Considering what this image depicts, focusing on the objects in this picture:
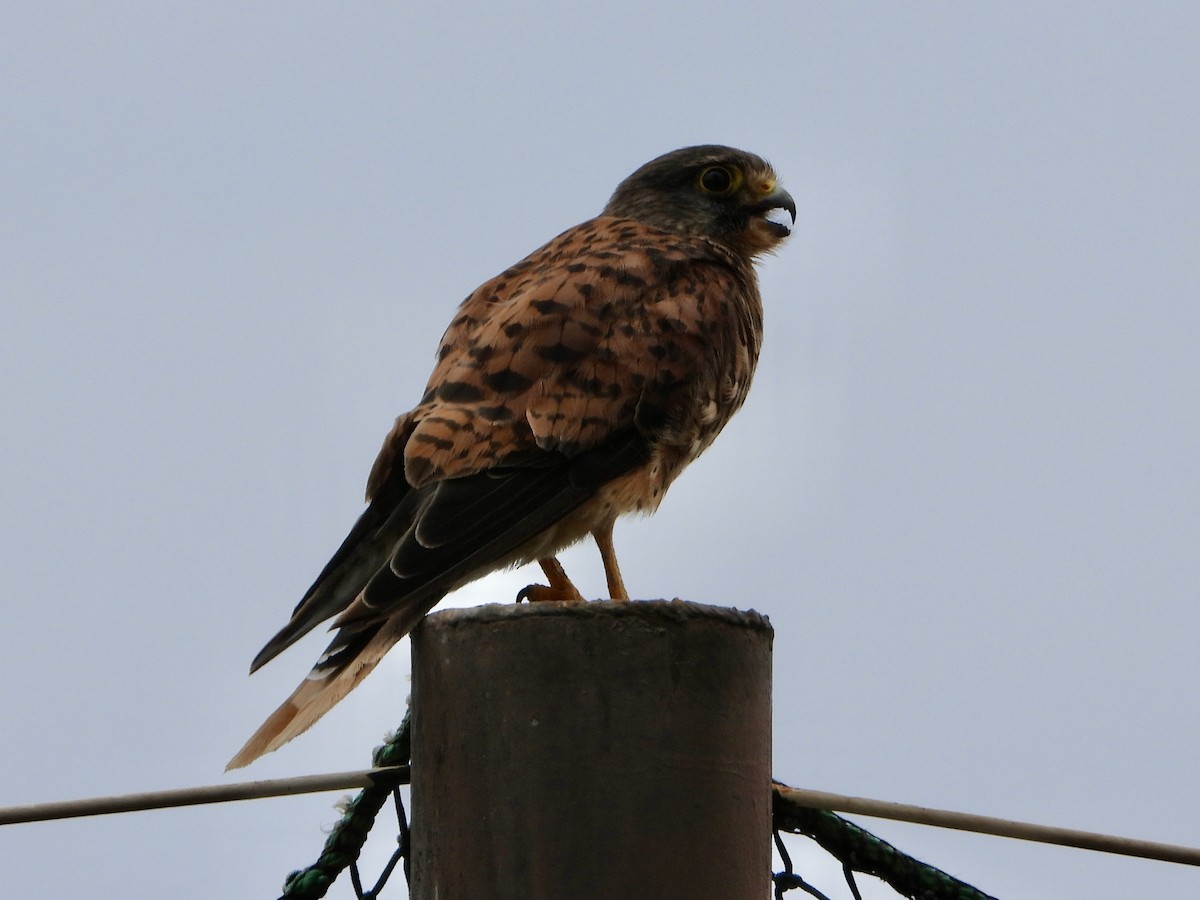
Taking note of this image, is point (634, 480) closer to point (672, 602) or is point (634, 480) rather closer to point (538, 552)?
point (538, 552)

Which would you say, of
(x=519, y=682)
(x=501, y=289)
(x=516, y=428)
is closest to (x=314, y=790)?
(x=519, y=682)

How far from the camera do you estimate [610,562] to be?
3.23 metres

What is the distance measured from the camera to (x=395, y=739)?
2398mm

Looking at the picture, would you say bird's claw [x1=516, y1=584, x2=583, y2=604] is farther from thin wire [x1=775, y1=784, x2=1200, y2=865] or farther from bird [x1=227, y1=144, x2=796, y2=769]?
thin wire [x1=775, y1=784, x2=1200, y2=865]

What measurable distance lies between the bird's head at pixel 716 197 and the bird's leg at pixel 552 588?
1.24m

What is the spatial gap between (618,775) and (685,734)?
106 mm

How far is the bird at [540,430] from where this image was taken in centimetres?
254

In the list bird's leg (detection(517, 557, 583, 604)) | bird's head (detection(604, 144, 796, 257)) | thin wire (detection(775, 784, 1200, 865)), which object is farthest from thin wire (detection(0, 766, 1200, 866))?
bird's head (detection(604, 144, 796, 257))

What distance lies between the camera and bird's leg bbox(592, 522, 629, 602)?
319cm

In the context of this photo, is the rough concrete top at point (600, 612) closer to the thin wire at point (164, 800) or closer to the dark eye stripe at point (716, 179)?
the thin wire at point (164, 800)

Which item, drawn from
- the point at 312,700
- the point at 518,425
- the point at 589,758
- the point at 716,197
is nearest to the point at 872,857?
the point at 589,758

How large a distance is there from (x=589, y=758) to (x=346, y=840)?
59 cm

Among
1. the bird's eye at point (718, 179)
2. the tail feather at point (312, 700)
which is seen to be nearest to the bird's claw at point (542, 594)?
the tail feather at point (312, 700)

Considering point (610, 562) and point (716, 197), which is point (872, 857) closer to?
point (610, 562)
